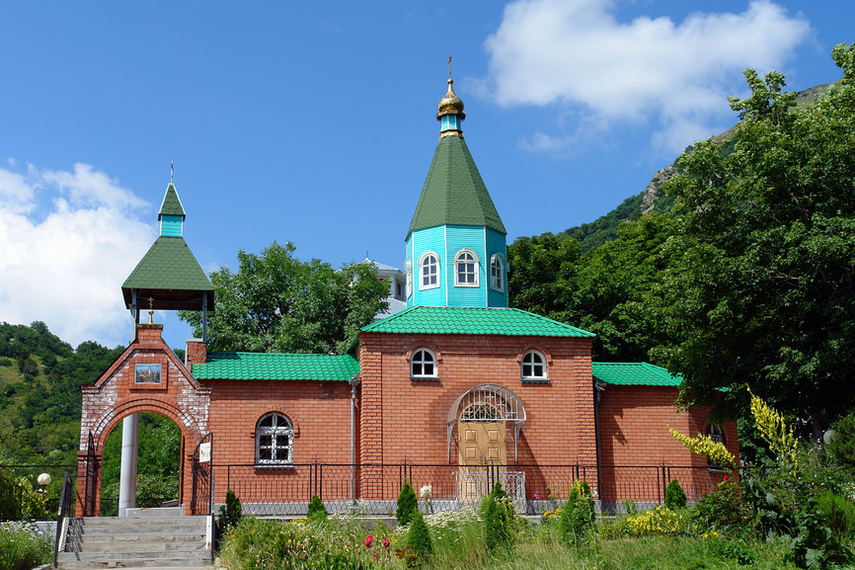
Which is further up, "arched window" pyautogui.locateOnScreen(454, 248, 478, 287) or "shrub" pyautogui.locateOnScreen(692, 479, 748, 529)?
"arched window" pyautogui.locateOnScreen(454, 248, 478, 287)

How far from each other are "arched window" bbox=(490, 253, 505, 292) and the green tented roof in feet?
25.1

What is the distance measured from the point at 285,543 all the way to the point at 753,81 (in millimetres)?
15467

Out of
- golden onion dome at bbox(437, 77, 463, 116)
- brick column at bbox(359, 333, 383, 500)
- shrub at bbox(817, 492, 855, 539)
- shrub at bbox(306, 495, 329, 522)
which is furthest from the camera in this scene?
golden onion dome at bbox(437, 77, 463, 116)

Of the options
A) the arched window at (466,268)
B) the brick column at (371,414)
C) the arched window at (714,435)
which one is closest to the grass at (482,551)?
the brick column at (371,414)

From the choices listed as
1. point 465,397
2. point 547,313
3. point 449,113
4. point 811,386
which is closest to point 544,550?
point 465,397

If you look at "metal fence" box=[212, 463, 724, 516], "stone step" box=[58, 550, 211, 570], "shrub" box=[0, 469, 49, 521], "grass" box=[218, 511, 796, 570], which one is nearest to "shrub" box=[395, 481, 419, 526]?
"grass" box=[218, 511, 796, 570]

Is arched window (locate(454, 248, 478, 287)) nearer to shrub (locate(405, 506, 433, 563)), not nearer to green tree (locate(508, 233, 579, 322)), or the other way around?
green tree (locate(508, 233, 579, 322))

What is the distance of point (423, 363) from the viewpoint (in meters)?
20.4

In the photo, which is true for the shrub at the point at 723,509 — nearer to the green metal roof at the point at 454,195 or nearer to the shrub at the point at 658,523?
the shrub at the point at 658,523

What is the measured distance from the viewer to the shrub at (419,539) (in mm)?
12398

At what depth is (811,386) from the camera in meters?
18.4

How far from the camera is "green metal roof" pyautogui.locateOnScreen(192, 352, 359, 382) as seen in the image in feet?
64.8

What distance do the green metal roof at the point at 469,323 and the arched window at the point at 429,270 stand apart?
1.18 m

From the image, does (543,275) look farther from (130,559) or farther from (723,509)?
(130,559)
